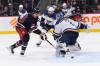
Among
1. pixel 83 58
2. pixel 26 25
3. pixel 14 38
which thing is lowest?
pixel 14 38

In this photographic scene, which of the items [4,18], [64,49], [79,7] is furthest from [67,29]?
[79,7]

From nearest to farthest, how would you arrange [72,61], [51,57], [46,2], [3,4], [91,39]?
[72,61]
[51,57]
[91,39]
[3,4]
[46,2]

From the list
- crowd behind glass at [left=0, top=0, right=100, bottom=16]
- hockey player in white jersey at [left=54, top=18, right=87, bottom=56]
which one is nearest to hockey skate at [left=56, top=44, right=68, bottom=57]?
hockey player in white jersey at [left=54, top=18, right=87, bottom=56]

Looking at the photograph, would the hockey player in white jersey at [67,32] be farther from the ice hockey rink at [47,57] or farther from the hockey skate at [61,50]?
the ice hockey rink at [47,57]

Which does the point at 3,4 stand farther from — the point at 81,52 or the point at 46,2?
the point at 81,52

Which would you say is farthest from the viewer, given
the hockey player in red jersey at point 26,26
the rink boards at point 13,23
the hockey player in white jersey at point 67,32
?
the rink boards at point 13,23

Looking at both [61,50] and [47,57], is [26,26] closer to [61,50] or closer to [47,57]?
[47,57]

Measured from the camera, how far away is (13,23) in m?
11.4

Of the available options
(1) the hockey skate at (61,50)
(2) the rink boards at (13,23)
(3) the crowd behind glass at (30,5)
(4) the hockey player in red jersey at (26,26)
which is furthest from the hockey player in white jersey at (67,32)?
(3) the crowd behind glass at (30,5)

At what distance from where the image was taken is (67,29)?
700cm

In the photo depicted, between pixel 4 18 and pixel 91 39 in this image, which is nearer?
pixel 91 39

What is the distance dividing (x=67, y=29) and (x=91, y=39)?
291 centimetres

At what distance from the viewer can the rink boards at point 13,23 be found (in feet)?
36.9

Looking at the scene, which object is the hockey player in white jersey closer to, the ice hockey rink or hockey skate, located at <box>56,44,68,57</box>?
hockey skate, located at <box>56,44,68,57</box>
